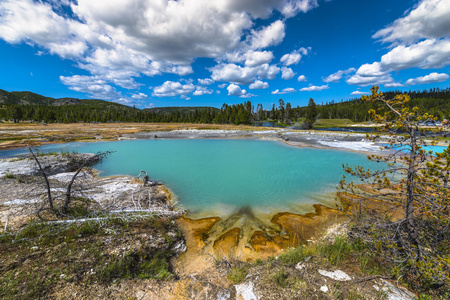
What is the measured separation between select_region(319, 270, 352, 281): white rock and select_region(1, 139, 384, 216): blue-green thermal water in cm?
578

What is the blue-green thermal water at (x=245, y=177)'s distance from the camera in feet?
37.1

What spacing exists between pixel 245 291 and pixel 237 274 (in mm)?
594

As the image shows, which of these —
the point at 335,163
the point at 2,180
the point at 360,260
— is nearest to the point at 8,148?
the point at 2,180

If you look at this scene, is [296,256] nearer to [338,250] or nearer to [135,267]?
[338,250]

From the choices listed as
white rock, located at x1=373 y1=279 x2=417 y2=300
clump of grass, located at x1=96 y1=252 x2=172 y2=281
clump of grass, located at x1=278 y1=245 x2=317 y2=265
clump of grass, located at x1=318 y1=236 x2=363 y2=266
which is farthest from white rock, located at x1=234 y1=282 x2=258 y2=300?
white rock, located at x1=373 y1=279 x2=417 y2=300

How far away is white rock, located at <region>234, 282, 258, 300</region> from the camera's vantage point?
4164mm

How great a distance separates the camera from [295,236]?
25.8 ft

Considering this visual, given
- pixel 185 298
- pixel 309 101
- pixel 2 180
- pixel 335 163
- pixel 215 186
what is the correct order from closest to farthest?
pixel 185 298
pixel 2 180
pixel 215 186
pixel 335 163
pixel 309 101

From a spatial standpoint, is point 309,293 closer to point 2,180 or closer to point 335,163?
point 2,180

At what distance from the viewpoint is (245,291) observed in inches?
171

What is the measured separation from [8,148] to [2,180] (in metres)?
23.3

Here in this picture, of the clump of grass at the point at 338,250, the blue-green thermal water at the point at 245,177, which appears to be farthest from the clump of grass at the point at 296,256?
the blue-green thermal water at the point at 245,177

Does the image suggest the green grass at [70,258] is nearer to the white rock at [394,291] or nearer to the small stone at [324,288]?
the small stone at [324,288]

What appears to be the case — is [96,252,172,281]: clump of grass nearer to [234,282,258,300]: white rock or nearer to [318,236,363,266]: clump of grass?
[234,282,258,300]: white rock
